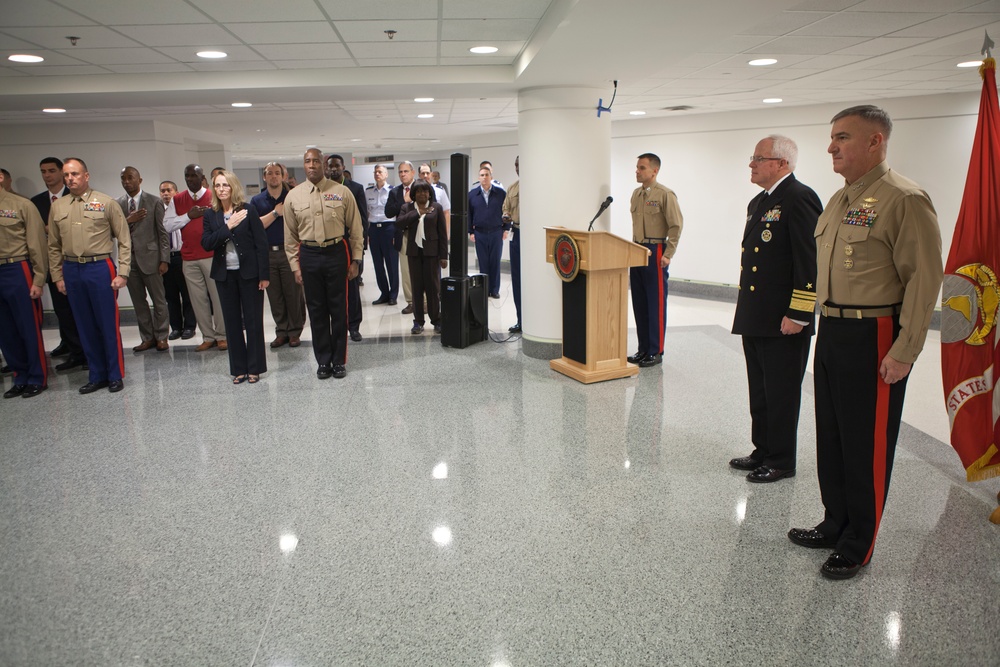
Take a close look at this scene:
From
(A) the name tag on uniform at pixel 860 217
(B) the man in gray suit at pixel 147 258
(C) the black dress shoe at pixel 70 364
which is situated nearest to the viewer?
(A) the name tag on uniform at pixel 860 217

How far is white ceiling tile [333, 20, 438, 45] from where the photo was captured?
13.4 feet

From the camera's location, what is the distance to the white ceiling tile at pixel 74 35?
13.3 feet

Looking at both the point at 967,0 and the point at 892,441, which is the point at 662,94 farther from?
the point at 892,441

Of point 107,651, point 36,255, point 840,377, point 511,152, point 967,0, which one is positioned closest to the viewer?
point 107,651

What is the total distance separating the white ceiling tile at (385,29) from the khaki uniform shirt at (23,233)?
9.08 ft

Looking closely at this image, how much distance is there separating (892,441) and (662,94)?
17.0 ft

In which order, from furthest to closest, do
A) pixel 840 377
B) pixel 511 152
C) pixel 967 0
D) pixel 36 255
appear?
pixel 511 152 < pixel 36 255 < pixel 967 0 < pixel 840 377

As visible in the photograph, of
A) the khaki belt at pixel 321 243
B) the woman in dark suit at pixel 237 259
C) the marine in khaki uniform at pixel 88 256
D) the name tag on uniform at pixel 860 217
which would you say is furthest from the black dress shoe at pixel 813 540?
the marine in khaki uniform at pixel 88 256

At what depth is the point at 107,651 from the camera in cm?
219

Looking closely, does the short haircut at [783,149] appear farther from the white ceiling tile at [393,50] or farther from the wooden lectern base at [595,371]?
the white ceiling tile at [393,50]

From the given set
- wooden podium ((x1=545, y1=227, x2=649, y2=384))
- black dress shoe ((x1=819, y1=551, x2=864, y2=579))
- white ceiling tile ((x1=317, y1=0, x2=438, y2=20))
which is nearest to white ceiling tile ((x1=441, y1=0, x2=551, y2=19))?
white ceiling tile ((x1=317, y1=0, x2=438, y2=20))

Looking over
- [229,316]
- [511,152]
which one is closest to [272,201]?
[229,316]

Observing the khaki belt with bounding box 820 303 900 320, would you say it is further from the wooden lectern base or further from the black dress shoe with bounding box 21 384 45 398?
the black dress shoe with bounding box 21 384 45 398

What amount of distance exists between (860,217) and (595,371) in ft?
9.58
